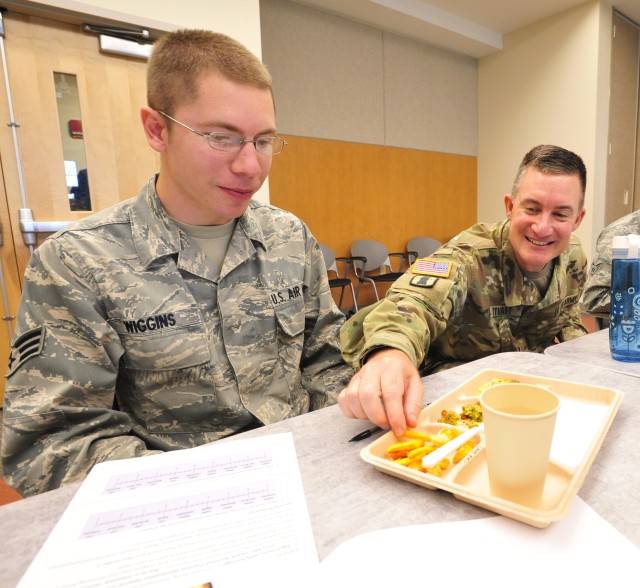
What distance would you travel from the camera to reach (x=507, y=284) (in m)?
1.40

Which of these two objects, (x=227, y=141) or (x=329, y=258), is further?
(x=329, y=258)

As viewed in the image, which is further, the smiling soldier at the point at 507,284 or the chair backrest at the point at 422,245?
the chair backrest at the point at 422,245

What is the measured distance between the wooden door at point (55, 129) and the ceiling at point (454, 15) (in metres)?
2.38

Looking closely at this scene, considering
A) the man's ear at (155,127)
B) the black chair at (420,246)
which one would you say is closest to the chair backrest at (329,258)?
the black chair at (420,246)

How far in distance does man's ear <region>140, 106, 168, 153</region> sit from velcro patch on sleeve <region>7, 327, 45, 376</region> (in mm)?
509

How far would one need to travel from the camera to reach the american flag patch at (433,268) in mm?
1247

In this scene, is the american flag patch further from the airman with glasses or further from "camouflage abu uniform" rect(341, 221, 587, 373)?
the airman with glasses

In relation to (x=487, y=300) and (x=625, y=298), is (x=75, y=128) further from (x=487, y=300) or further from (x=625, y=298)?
(x=625, y=298)

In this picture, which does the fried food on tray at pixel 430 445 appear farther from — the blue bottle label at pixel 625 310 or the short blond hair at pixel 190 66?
the short blond hair at pixel 190 66

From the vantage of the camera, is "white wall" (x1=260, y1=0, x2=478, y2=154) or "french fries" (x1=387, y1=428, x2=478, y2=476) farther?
"white wall" (x1=260, y1=0, x2=478, y2=154)

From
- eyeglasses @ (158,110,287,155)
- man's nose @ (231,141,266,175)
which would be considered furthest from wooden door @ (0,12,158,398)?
man's nose @ (231,141,266,175)

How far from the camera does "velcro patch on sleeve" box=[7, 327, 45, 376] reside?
2.77 ft

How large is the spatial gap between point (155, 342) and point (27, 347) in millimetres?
244

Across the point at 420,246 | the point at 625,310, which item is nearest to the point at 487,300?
the point at 625,310
